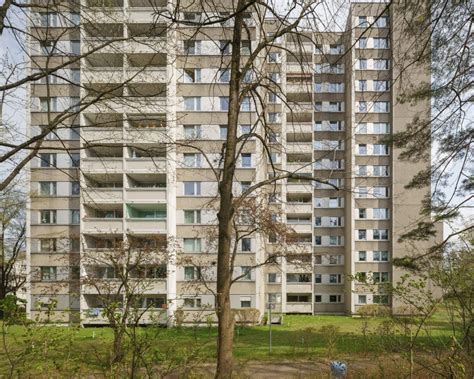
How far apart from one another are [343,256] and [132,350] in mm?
32783

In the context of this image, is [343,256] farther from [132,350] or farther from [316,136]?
[132,350]

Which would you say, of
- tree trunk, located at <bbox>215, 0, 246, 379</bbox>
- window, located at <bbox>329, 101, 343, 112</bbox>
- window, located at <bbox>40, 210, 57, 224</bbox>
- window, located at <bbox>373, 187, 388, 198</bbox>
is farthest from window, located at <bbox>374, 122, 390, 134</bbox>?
tree trunk, located at <bbox>215, 0, 246, 379</bbox>

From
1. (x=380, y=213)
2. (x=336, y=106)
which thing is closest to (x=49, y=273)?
(x=380, y=213)

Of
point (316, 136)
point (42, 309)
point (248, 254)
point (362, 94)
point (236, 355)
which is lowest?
point (236, 355)

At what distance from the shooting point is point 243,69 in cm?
507

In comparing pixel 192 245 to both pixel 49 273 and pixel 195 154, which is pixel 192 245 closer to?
pixel 195 154

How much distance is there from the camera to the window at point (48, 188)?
82.2ft

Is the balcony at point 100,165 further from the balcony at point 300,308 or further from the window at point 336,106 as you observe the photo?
the window at point 336,106

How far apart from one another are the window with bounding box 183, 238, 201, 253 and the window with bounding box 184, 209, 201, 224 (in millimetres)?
1277

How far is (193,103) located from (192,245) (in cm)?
1041

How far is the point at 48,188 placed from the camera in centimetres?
2516

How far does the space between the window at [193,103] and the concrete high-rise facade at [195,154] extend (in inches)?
4.5

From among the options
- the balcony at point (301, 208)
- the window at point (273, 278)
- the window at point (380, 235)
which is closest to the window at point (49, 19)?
the window at point (273, 278)

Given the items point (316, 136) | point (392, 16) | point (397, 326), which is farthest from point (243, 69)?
point (316, 136)
